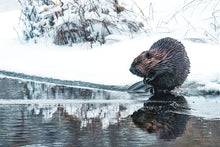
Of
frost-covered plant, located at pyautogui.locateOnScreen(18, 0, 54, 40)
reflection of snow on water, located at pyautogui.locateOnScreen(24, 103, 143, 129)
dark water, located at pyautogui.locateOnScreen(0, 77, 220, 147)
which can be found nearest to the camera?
dark water, located at pyautogui.locateOnScreen(0, 77, 220, 147)

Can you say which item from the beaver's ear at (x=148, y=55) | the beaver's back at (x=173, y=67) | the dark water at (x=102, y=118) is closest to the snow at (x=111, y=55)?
the beaver's back at (x=173, y=67)

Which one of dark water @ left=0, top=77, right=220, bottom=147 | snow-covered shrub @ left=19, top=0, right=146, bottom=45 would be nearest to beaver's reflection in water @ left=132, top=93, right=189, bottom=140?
dark water @ left=0, top=77, right=220, bottom=147

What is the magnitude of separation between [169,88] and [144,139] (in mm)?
2534

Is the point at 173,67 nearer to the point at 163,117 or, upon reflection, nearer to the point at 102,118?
the point at 163,117

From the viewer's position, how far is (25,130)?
8.48ft

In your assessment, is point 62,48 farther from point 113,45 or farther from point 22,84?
point 22,84

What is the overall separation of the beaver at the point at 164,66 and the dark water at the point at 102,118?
0.99 feet

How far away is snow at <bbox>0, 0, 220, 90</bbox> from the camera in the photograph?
529 cm

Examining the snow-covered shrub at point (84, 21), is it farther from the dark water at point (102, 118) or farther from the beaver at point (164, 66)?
the dark water at point (102, 118)

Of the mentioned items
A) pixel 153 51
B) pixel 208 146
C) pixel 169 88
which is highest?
pixel 153 51

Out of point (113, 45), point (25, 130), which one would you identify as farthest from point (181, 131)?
point (113, 45)

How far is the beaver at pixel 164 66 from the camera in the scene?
4.72 meters

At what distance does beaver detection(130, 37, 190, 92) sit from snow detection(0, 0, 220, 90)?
0.32 meters

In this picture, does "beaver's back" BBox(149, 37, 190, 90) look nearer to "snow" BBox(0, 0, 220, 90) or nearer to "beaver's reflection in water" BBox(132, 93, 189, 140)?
"snow" BBox(0, 0, 220, 90)
